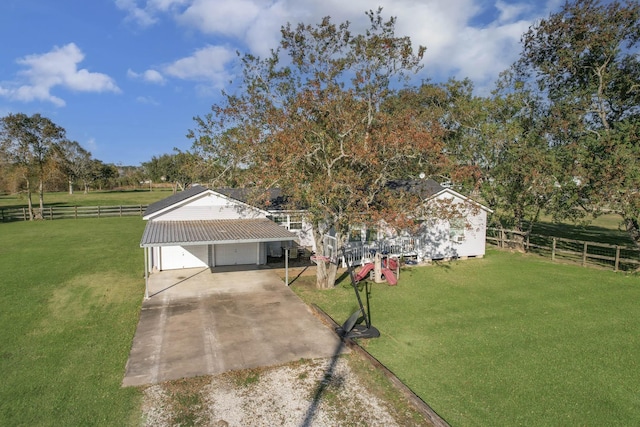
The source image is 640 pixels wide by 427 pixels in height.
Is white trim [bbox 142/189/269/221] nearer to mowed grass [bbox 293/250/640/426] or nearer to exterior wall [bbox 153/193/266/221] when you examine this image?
exterior wall [bbox 153/193/266/221]

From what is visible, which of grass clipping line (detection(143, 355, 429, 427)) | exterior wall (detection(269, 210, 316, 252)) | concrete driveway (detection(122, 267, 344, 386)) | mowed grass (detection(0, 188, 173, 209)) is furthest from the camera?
mowed grass (detection(0, 188, 173, 209))

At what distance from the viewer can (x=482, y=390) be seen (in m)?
7.22

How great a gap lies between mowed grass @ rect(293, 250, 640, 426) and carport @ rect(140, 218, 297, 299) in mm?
2678

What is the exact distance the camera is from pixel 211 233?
14.6 metres

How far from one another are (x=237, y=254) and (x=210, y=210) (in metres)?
2.44

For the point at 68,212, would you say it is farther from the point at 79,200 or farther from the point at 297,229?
the point at 297,229

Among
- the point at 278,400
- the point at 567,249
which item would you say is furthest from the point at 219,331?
the point at 567,249

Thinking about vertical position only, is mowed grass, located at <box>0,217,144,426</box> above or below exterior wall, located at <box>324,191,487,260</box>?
below

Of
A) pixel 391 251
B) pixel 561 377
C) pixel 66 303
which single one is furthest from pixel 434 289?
pixel 66 303

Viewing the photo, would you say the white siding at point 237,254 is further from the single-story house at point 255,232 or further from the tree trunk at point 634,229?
the tree trunk at point 634,229

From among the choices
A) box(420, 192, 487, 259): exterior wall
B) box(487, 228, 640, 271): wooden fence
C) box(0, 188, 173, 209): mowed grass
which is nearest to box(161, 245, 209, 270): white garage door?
box(420, 192, 487, 259): exterior wall

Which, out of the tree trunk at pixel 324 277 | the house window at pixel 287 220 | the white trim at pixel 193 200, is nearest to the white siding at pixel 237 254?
the white trim at pixel 193 200

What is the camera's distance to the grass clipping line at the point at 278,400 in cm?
637

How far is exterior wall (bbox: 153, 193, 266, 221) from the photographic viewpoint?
17000mm
